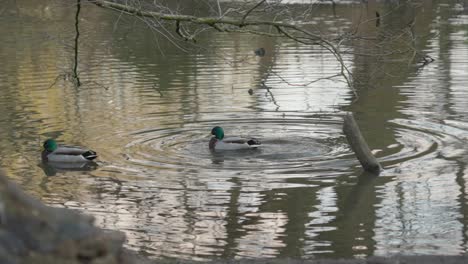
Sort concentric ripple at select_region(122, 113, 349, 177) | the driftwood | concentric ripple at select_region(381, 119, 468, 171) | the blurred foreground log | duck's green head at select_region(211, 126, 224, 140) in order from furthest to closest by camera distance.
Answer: duck's green head at select_region(211, 126, 224, 140) < concentric ripple at select_region(381, 119, 468, 171) < concentric ripple at select_region(122, 113, 349, 177) < the driftwood < the blurred foreground log

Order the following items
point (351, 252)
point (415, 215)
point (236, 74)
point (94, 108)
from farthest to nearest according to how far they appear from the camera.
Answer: point (236, 74) < point (94, 108) < point (415, 215) < point (351, 252)

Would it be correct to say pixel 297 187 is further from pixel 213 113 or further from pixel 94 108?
pixel 94 108

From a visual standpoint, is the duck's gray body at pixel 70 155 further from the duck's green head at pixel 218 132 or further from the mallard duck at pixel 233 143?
the duck's green head at pixel 218 132

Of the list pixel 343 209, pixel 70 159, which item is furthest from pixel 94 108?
pixel 343 209

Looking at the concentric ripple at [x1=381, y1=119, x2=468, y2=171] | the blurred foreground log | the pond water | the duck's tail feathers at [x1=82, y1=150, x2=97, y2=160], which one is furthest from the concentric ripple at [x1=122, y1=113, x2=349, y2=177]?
the blurred foreground log

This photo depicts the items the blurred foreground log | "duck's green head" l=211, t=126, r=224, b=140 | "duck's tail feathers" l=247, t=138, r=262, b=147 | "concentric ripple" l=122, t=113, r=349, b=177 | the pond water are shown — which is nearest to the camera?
the blurred foreground log

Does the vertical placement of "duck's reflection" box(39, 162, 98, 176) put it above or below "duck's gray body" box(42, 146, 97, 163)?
below

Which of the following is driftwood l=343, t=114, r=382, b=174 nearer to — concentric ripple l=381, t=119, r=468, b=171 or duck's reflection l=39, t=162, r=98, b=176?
concentric ripple l=381, t=119, r=468, b=171

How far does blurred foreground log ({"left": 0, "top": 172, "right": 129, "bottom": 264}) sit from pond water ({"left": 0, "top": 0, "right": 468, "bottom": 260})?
5.07m

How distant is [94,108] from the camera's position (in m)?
19.3

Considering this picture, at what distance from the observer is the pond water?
10953 millimetres

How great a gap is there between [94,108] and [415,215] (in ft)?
30.7

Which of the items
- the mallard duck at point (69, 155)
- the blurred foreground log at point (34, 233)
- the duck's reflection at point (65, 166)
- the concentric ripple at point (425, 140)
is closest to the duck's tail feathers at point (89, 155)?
the mallard duck at point (69, 155)

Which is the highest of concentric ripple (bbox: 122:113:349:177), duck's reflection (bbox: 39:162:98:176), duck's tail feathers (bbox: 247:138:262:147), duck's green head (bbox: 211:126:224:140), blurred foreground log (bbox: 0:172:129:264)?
blurred foreground log (bbox: 0:172:129:264)
